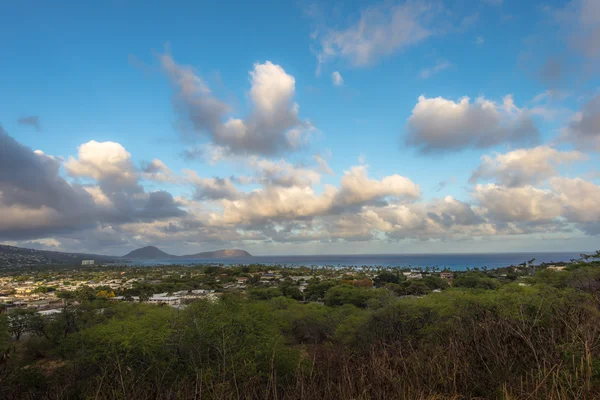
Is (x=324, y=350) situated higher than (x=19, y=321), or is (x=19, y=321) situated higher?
(x=324, y=350)

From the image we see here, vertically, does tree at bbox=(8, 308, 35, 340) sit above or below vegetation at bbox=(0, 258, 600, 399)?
below

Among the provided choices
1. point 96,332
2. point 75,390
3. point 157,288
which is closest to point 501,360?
point 75,390

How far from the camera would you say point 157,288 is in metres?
81.4

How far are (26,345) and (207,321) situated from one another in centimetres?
2861

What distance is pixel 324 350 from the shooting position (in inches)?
825

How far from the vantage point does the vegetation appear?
7500 millimetres

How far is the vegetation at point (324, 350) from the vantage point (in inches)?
295

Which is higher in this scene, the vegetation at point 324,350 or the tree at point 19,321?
the vegetation at point 324,350

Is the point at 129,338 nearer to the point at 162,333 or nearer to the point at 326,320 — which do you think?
the point at 162,333

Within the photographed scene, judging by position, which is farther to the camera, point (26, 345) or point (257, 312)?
point (26, 345)

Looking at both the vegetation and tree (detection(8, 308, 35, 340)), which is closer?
the vegetation

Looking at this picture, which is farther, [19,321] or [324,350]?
[19,321]

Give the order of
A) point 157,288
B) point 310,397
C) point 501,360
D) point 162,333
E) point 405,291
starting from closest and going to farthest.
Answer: point 310,397, point 501,360, point 162,333, point 405,291, point 157,288

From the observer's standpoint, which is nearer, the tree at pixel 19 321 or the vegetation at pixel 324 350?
the vegetation at pixel 324 350
